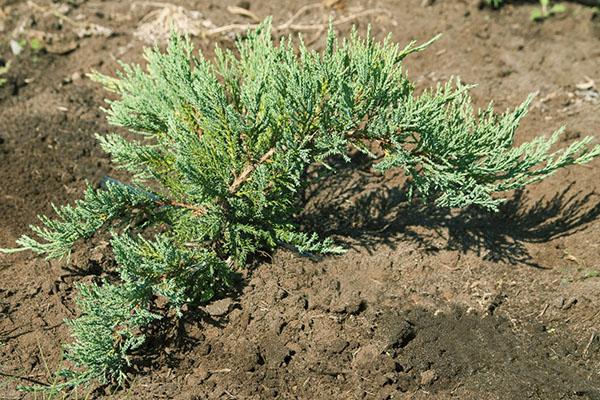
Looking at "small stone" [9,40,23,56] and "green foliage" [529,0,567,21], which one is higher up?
"green foliage" [529,0,567,21]

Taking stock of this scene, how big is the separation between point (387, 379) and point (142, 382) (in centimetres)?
119

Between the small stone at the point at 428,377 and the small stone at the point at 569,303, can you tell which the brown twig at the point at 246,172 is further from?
the small stone at the point at 569,303

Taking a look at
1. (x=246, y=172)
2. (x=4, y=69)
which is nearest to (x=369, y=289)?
(x=246, y=172)

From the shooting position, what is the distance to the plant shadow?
427cm

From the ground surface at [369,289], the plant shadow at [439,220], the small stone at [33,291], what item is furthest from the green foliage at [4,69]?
the plant shadow at [439,220]

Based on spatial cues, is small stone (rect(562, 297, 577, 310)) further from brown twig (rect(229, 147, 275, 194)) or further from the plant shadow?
brown twig (rect(229, 147, 275, 194))

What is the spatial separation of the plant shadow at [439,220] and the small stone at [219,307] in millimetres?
771

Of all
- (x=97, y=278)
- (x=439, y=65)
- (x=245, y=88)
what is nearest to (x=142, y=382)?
(x=97, y=278)

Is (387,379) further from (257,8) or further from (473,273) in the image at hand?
(257,8)

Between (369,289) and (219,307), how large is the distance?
0.84 meters

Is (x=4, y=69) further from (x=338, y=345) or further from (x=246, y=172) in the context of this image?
(x=338, y=345)

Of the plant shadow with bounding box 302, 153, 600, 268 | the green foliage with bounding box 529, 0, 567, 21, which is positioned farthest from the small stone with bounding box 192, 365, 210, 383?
the green foliage with bounding box 529, 0, 567, 21

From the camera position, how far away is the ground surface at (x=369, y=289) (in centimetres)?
351

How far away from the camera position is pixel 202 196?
11.4ft
